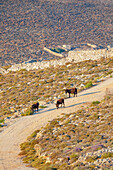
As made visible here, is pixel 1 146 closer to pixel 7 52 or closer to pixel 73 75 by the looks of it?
pixel 73 75

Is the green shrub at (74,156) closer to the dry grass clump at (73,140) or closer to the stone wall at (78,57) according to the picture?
the dry grass clump at (73,140)

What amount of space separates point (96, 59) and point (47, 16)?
4480 inches

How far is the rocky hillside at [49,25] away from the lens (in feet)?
399

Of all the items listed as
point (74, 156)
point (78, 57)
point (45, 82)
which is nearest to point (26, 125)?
point (74, 156)

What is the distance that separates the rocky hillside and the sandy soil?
71221 mm

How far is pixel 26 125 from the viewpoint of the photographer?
25875 mm

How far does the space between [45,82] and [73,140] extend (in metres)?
24.7

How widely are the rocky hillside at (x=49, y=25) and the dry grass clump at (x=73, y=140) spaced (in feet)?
256

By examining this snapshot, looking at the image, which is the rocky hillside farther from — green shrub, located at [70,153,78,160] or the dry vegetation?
green shrub, located at [70,153,78,160]

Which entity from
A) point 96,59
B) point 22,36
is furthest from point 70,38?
point 96,59

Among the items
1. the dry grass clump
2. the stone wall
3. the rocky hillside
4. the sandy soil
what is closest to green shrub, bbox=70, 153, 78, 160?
the dry grass clump

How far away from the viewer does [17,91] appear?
42.3m

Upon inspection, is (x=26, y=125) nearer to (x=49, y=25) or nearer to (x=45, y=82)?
(x=45, y=82)

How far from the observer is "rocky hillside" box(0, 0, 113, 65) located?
399ft
